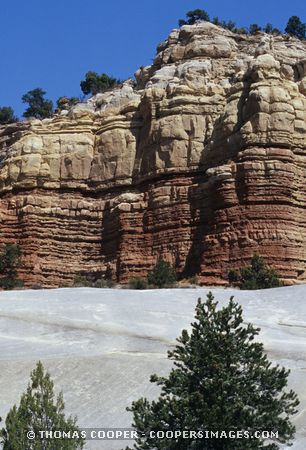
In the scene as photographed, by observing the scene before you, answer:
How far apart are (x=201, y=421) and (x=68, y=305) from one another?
551 inches

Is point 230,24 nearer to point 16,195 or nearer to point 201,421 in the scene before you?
point 16,195

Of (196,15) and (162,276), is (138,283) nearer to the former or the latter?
(162,276)

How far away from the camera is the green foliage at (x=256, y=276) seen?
127 feet

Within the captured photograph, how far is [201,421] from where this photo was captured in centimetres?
1423

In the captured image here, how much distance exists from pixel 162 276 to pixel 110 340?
65.6 ft

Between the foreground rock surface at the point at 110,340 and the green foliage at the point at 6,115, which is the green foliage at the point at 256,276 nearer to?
the foreground rock surface at the point at 110,340

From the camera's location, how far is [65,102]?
7162 centimetres

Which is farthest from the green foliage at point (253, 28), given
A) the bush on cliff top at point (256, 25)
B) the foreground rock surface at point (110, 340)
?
the foreground rock surface at point (110, 340)

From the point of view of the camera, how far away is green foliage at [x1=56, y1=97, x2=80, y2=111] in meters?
70.0

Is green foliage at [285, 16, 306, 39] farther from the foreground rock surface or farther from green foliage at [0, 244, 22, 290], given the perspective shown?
the foreground rock surface

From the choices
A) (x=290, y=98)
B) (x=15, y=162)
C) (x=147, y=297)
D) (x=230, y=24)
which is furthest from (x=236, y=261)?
(x=230, y=24)

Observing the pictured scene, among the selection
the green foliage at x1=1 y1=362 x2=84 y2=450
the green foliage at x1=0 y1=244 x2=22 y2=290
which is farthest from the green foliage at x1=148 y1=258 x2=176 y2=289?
the green foliage at x1=1 y1=362 x2=84 y2=450

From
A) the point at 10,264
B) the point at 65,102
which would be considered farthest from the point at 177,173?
the point at 65,102

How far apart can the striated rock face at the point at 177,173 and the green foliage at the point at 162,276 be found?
1.39 meters
